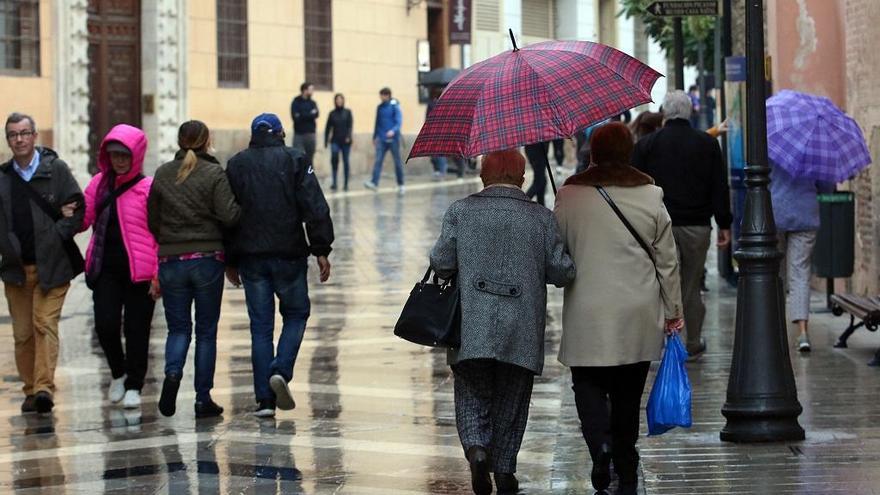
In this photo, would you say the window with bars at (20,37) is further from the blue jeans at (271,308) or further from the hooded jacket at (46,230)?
the blue jeans at (271,308)

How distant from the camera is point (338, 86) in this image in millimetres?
37344

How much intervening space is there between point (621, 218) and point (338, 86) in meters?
29.9

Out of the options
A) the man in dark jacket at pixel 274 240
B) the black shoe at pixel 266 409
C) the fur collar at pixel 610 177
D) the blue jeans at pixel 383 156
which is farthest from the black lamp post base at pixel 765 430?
the blue jeans at pixel 383 156

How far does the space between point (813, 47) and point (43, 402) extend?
29.3 feet

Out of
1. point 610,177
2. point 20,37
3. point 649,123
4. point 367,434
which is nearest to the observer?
point 610,177

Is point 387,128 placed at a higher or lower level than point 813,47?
lower

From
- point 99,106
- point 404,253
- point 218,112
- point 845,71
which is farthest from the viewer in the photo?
point 218,112

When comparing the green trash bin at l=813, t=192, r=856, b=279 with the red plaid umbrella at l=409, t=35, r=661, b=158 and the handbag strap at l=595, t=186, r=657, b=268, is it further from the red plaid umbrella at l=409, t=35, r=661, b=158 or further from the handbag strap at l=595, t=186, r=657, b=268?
the handbag strap at l=595, t=186, r=657, b=268

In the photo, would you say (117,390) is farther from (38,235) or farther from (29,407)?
(38,235)

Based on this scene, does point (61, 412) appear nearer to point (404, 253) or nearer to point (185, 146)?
point (185, 146)

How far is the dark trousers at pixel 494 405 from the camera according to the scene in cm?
788

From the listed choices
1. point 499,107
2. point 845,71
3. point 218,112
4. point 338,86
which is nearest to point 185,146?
point 499,107

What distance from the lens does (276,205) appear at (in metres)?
10.4

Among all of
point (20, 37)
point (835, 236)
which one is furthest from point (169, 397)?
point (20, 37)
